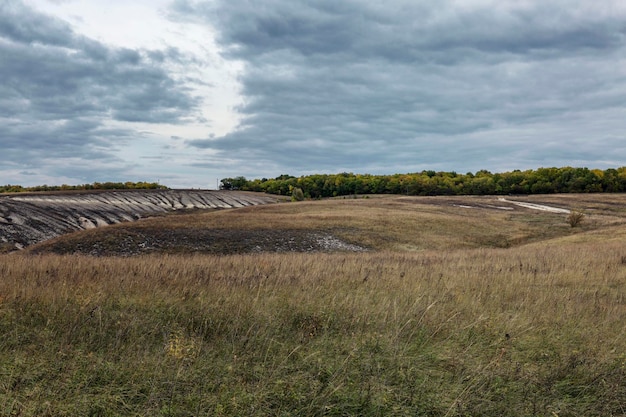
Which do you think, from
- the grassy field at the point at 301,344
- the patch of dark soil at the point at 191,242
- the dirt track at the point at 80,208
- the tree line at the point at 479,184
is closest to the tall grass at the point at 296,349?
the grassy field at the point at 301,344

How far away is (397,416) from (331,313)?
3.11 metres

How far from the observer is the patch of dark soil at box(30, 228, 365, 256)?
3709 centimetres

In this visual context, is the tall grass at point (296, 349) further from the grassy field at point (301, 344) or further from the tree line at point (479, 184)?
the tree line at point (479, 184)

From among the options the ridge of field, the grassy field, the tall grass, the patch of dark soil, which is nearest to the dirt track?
the patch of dark soil

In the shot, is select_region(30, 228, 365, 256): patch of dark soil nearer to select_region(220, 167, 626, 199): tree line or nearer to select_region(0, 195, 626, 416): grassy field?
select_region(0, 195, 626, 416): grassy field

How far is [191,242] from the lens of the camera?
39844 mm

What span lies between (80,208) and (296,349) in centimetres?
6738

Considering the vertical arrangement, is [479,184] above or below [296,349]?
above

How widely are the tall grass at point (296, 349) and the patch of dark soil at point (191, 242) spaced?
2739 centimetres

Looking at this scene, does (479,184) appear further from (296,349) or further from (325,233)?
Result: (296,349)

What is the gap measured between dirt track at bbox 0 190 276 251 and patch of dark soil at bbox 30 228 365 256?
375 inches

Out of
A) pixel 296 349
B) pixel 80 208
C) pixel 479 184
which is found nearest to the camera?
pixel 296 349

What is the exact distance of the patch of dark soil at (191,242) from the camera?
122 ft

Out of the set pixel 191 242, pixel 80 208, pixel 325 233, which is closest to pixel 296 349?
pixel 191 242
